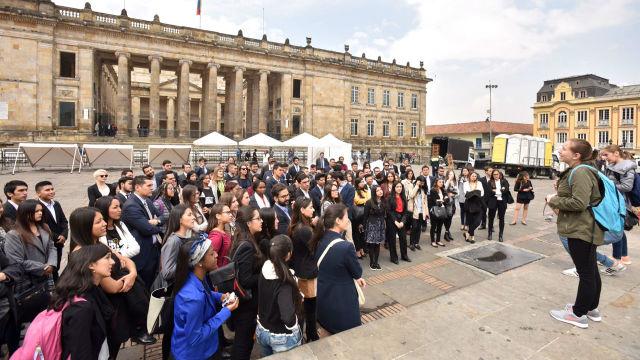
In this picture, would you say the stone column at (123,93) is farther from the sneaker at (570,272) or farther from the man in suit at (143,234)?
the sneaker at (570,272)

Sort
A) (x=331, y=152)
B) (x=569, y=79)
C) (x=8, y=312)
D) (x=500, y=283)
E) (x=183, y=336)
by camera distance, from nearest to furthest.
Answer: (x=183, y=336) → (x=8, y=312) → (x=500, y=283) → (x=331, y=152) → (x=569, y=79)

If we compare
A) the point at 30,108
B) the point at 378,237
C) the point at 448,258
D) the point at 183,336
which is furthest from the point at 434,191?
the point at 30,108

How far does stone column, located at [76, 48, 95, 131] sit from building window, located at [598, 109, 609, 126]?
73.4 meters

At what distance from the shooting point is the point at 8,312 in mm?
3080

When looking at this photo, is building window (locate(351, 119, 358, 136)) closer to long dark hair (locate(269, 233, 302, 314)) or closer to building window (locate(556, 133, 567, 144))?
building window (locate(556, 133, 567, 144))

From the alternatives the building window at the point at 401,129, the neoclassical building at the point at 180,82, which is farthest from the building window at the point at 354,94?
the building window at the point at 401,129

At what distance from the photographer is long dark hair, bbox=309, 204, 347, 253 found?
3.58 metres

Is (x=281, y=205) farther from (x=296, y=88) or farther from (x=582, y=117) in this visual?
(x=582, y=117)

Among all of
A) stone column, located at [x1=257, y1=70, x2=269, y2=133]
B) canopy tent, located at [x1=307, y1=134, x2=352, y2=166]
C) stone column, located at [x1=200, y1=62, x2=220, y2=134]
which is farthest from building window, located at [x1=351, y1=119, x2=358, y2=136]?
canopy tent, located at [x1=307, y1=134, x2=352, y2=166]

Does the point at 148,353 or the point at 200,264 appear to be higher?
the point at 200,264

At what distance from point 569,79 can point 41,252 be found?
7903 centimetres

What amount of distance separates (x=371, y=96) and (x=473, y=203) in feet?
136

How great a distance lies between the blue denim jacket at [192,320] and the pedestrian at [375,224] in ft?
13.9

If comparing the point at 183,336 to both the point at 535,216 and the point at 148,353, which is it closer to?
the point at 148,353
